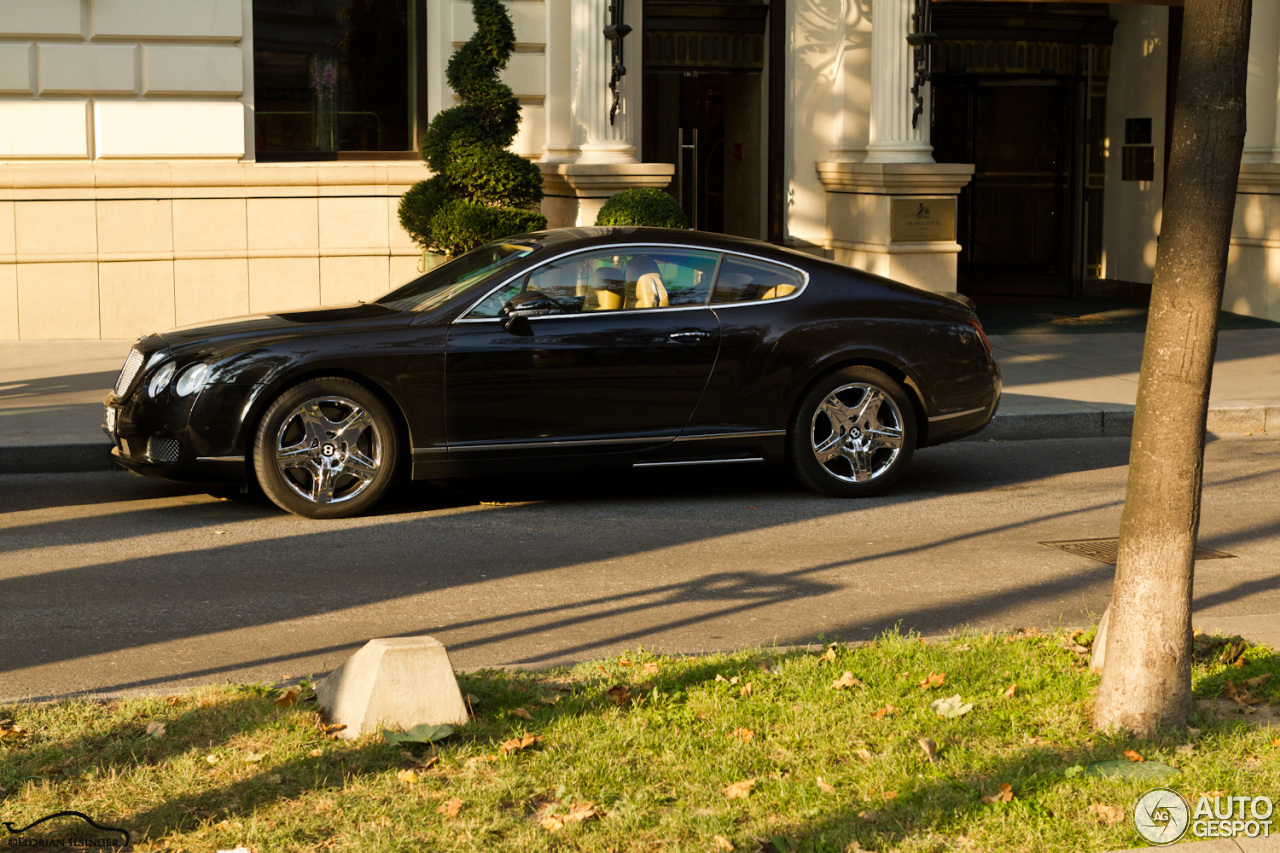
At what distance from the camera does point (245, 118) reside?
15477mm

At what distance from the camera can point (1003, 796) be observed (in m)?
4.07

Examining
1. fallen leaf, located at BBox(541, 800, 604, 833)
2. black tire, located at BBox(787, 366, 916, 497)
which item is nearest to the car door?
black tire, located at BBox(787, 366, 916, 497)

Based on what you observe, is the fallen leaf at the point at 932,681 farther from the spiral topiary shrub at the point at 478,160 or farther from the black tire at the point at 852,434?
the spiral topiary shrub at the point at 478,160

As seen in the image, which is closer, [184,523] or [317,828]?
[317,828]

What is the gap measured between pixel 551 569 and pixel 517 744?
2.77m

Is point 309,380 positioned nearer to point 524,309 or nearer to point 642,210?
point 524,309

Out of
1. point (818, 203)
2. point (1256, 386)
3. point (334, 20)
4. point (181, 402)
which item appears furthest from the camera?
point (818, 203)

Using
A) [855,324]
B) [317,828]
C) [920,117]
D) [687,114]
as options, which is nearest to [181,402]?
[855,324]

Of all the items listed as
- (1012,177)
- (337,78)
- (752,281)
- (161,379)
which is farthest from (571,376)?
(1012,177)

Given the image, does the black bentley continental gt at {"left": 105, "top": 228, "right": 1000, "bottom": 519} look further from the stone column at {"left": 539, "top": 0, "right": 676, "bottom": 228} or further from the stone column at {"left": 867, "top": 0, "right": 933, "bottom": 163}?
the stone column at {"left": 867, "top": 0, "right": 933, "bottom": 163}

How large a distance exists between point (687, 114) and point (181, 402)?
1177 cm

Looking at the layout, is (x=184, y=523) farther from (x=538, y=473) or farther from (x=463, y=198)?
(x=463, y=198)

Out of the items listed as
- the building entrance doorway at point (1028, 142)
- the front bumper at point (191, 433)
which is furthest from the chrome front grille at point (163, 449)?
the building entrance doorway at point (1028, 142)

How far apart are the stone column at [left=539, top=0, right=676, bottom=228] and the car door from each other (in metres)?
6.62
